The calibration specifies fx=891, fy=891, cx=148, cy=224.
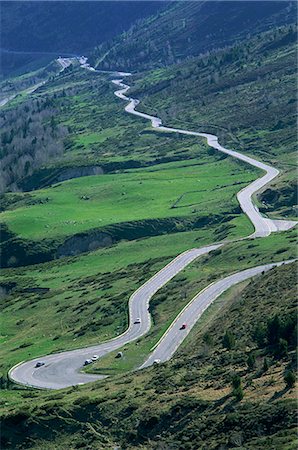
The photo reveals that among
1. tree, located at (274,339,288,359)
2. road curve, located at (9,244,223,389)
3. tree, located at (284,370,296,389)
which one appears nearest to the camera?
tree, located at (284,370,296,389)

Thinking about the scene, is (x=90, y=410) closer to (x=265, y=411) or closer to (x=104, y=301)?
(x=265, y=411)

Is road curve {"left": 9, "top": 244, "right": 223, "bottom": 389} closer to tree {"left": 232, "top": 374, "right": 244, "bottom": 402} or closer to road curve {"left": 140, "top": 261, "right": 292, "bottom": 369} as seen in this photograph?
road curve {"left": 140, "top": 261, "right": 292, "bottom": 369}

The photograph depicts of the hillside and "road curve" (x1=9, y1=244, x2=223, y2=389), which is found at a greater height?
the hillside

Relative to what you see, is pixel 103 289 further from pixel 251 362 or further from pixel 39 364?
pixel 251 362

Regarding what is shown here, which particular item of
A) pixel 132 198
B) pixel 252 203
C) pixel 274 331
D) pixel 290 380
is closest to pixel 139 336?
pixel 274 331

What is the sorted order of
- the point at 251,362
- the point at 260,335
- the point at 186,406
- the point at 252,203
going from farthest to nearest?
the point at 252,203 → the point at 260,335 → the point at 251,362 → the point at 186,406

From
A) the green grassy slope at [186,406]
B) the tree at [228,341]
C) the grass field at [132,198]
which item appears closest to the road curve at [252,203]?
the grass field at [132,198]

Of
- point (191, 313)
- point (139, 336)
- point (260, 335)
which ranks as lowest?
point (139, 336)

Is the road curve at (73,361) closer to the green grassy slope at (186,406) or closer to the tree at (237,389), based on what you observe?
the green grassy slope at (186,406)

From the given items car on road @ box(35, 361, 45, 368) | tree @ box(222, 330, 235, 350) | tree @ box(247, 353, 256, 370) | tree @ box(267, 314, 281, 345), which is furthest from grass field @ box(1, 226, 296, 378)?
tree @ box(247, 353, 256, 370)
